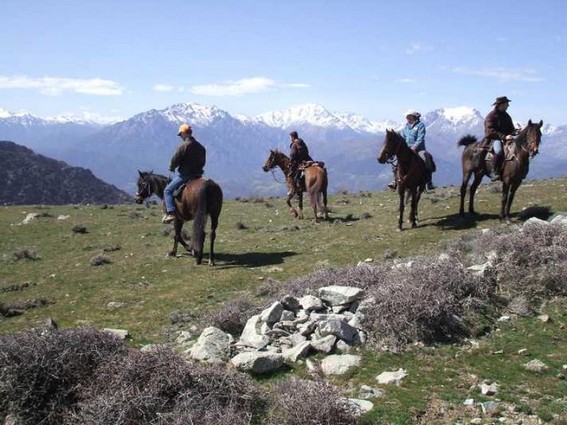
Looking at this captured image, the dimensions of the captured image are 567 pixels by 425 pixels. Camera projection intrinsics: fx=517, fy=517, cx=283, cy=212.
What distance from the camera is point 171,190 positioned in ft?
55.1

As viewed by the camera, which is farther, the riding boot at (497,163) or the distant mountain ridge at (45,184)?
the distant mountain ridge at (45,184)

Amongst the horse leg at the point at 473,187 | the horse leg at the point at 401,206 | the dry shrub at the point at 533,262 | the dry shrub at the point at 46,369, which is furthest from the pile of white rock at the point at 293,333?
the horse leg at the point at 473,187

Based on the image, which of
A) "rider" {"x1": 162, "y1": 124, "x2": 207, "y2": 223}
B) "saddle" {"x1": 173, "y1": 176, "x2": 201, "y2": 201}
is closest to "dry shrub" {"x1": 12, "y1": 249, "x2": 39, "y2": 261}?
"rider" {"x1": 162, "y1": 124, "x2": 207, "y2": 223}

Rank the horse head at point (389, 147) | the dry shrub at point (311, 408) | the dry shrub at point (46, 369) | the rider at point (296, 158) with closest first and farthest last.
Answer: the dry shrub at point (311, 408) → the dry shrub at point (46, 369) → the horse head at point (389, 147) → the rider at point (296, 158)

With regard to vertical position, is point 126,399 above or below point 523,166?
below

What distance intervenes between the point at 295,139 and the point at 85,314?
1421 centimetres

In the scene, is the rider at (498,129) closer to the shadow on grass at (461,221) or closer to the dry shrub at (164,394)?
the shadow on grass at (461,221)

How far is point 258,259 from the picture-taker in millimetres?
16703

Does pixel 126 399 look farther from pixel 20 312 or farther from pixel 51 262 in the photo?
pixel 51 262

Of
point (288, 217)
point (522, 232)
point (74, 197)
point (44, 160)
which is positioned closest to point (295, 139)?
point (288, 217)

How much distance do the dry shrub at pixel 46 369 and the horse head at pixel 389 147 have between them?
40.7 feet

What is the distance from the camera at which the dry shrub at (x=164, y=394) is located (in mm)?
5434

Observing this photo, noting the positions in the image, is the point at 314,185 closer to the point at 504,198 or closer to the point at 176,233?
the point at 176,233

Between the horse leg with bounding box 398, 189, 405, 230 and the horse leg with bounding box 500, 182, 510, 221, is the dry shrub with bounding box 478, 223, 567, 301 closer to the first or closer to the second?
the horse leg with bounding box 500, 182, 510, 221
